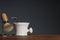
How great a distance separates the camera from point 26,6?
1799mm

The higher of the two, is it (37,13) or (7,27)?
(37,13)

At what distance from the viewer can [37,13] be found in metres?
1.81

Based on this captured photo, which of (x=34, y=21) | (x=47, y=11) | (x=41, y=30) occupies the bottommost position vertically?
(x=41, y=30)

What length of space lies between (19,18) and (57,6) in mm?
487

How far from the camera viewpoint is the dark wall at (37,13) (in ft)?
5.84

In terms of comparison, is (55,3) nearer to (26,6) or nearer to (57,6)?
(57,6)

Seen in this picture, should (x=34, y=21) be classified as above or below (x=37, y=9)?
below

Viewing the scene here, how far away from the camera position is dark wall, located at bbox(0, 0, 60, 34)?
5.84ft

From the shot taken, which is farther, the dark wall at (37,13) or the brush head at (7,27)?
the dark wall at (37,13)

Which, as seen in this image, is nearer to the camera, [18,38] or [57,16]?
[18,38]

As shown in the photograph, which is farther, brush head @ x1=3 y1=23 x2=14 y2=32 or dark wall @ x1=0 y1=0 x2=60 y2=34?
dark wall @ x1=0 y1=0 x2=60 y2=34

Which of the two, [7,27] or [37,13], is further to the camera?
[37,13]

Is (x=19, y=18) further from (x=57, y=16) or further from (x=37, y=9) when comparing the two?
(x=57, y=16)

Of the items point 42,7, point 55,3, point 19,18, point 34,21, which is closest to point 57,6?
point 55,3
